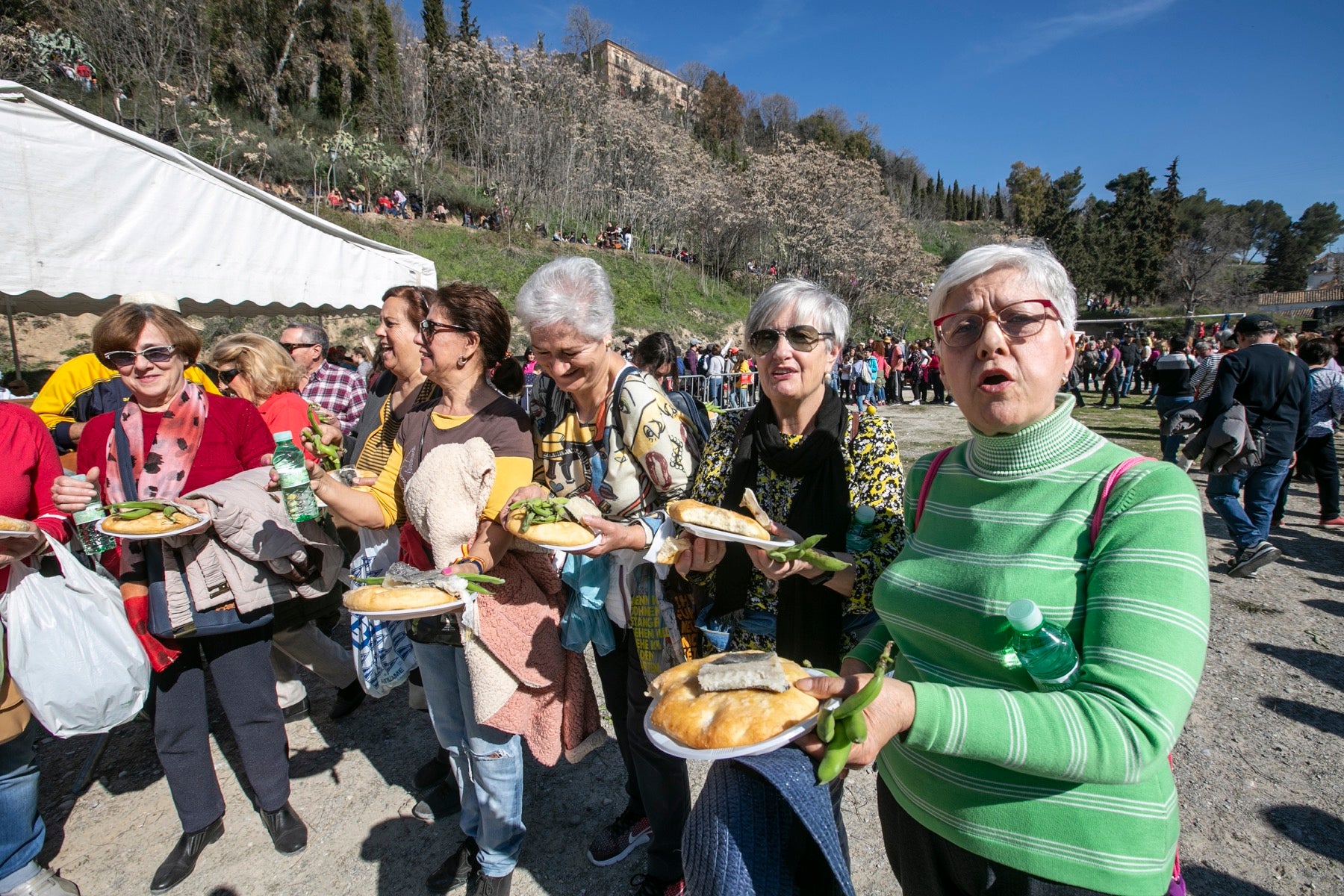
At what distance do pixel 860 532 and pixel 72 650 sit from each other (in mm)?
3109

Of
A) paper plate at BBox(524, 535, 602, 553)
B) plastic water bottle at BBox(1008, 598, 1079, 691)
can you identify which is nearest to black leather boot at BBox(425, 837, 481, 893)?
paper plate at BBox(524, 535, 602, 553)

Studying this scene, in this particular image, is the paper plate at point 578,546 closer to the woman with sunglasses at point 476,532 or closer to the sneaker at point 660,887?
the woman with sunglasses at point 476,532

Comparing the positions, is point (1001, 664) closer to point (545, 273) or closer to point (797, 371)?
point (797, 371)

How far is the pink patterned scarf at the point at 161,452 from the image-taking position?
2645 millimetres

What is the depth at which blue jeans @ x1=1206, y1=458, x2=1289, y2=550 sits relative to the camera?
18.7ft

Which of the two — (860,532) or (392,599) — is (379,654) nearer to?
(392,599)

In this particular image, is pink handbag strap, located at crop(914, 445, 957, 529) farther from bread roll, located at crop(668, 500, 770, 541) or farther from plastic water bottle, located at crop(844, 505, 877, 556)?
bread roll, located at crop(668, 500, 770, 541)

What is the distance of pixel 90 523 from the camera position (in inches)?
103

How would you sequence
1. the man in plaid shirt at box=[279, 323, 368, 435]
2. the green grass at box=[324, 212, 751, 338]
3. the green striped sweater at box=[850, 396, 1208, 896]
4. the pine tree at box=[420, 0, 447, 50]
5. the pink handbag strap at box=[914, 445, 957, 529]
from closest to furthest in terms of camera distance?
the green striped sweater at box=[850, 396, 1208, 896] < the pink handbag strap at box=[914, 445, 957, 529] < the man in plaid shirt at box=[279, 323, 368, 435] < the green grass at box=[324, 212, 751, 338] < the pine tree at box=[420, 0, 447, 50]

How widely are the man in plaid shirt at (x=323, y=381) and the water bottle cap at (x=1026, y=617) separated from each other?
218 inches

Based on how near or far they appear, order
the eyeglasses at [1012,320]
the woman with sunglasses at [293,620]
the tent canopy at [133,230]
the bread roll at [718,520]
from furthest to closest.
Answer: the tent canopy at [133,230]
the woman with sunglasses at [293,620]
the bread roll at [718,520]
the eyeglasses at [1012,320]

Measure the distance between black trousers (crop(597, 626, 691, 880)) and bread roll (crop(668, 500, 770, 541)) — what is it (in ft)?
2.82

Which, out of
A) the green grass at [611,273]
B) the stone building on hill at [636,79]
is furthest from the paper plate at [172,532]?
the stone building on hill at [636,79]

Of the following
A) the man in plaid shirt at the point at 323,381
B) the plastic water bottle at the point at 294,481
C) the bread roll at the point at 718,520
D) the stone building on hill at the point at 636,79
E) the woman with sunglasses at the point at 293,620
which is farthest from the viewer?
the stone building on hill at the point at 636,79
